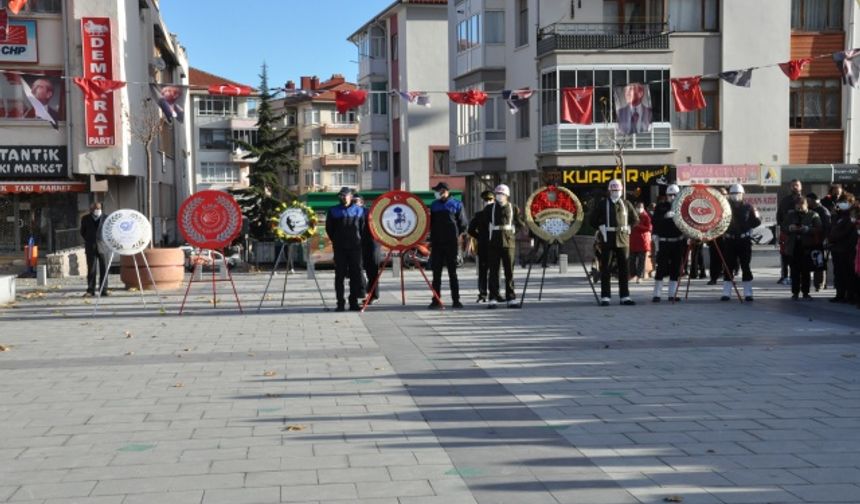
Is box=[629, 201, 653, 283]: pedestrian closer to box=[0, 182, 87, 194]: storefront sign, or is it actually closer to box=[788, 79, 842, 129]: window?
box=[0, 182, 87, 194]: storefront sign

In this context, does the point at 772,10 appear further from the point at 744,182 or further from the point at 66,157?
the point at 66,157

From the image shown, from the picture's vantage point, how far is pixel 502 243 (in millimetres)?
16734

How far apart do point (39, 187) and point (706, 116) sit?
75.0ft

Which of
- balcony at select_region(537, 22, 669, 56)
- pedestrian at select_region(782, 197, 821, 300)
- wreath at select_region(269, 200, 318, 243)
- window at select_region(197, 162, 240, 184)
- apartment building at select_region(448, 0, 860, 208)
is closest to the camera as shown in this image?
pedestrian at select_region(782, 197, 821, 300)

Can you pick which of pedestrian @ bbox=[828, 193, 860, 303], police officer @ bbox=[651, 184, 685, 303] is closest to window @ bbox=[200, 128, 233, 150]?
police officer @ bbox=[651, 184, 685, 303]

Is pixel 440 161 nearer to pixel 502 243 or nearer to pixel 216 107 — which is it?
pixel 502 243

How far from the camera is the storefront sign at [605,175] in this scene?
3797 cm

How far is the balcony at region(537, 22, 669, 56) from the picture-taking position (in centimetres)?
3700

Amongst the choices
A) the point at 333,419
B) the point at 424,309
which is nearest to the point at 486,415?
the point at 333,419

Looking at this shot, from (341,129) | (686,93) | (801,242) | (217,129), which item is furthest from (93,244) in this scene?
(217,129)

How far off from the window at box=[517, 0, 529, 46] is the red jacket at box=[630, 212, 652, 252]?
19662 mm

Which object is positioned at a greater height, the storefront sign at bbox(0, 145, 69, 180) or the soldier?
the storefront sign at bbox(0, 145, 69, 180)

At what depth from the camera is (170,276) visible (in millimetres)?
22375

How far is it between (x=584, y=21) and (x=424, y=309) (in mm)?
23682
